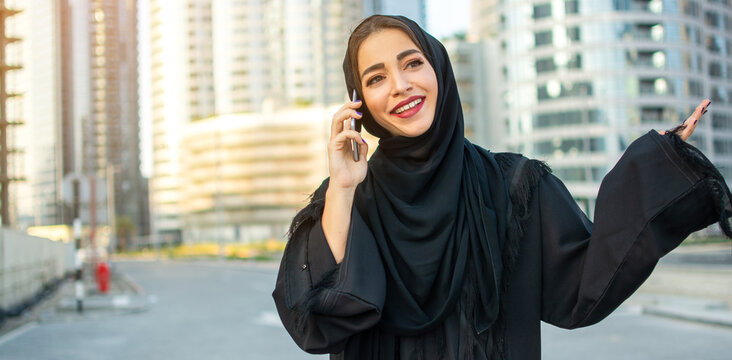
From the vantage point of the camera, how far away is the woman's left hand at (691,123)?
5.25ft

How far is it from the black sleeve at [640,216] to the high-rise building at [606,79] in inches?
2156

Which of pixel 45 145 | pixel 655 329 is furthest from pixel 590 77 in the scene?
pixel 45 145

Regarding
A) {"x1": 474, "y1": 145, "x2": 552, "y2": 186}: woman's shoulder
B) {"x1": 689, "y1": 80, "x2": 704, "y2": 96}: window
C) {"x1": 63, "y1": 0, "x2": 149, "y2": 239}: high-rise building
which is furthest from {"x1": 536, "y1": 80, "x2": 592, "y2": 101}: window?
{"x1": 63, "y1": 0, "x2": 149, "y2": 239}: high-rise building

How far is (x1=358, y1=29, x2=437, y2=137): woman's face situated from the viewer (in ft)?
6.10

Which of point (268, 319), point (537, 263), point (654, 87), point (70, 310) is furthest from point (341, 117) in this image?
point (654, 87)

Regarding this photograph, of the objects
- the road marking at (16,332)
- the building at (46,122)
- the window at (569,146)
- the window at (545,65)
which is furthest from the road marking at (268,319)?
the building at (46,122)

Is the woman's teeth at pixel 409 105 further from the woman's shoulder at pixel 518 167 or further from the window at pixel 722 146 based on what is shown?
the window at pixel 722 146

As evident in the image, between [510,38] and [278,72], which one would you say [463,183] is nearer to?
[510,38]

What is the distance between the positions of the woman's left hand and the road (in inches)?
246

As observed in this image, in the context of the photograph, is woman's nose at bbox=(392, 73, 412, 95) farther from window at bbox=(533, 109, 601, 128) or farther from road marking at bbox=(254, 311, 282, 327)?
window at bbox=(533, 109, 601, 128)

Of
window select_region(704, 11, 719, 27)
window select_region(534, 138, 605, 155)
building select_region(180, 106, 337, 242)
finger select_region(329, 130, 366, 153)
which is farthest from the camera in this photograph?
building select_region(180, 106, 337, 242)

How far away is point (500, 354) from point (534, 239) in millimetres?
288

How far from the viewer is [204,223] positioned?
97625mm

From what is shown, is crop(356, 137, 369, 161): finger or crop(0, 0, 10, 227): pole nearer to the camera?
crop(356, 137, 369, 161): finger
